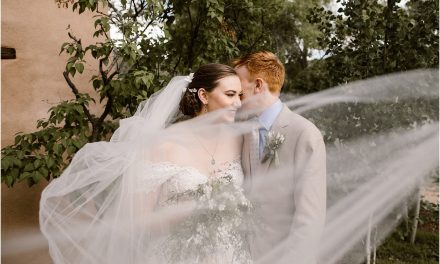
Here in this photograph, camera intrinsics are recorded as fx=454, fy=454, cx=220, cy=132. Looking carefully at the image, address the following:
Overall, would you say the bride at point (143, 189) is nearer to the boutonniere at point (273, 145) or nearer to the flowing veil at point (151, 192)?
the flowing veil at point (151, 192)

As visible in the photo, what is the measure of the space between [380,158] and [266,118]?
1.36m

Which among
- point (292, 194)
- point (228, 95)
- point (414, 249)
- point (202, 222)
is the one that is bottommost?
point (414, 249)

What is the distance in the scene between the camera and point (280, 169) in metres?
2.30

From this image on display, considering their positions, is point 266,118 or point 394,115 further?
point 394,115

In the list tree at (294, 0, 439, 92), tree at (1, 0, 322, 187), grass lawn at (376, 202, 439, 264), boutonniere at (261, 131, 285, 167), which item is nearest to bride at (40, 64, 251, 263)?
boutonniere at (261, 131, 285, 167)

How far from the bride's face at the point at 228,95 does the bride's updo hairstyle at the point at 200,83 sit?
30mm

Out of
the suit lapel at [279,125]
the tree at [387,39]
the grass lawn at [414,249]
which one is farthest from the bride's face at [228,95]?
the grass lawn at [414,249]

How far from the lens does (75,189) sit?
8.40ft

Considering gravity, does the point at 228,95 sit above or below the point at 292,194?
above

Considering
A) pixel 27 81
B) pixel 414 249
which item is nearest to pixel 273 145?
pixel 27 81

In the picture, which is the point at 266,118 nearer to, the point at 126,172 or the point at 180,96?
the point at 180,96

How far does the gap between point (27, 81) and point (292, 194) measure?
274cm

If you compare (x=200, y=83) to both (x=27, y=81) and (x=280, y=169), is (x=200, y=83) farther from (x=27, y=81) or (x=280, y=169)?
(x=27, y=81)

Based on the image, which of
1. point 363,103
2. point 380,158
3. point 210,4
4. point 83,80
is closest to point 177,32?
point 210,4
